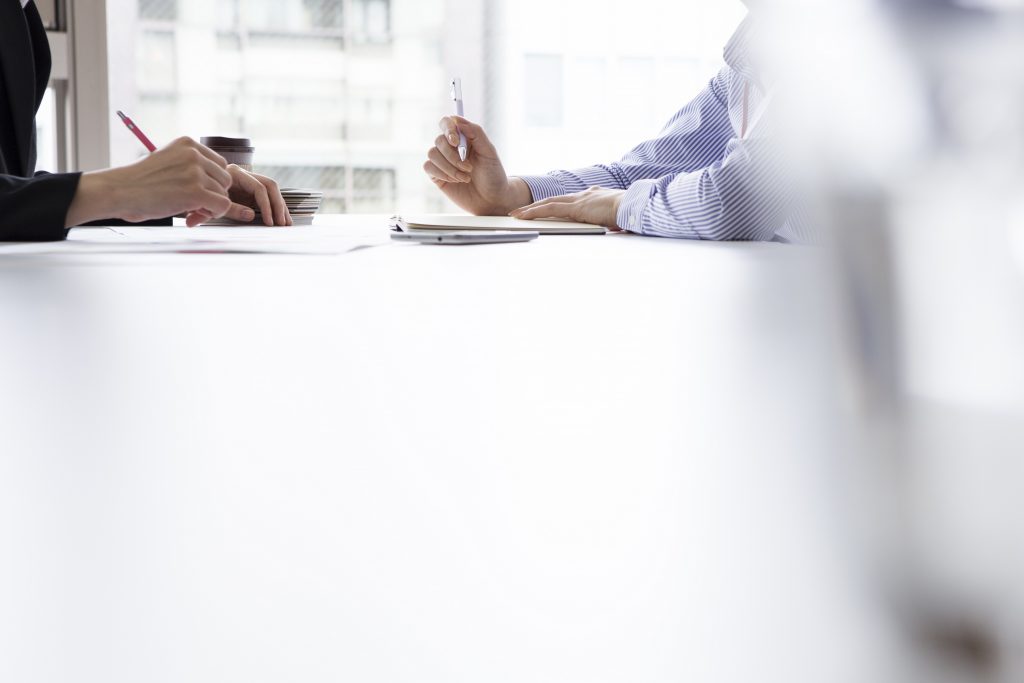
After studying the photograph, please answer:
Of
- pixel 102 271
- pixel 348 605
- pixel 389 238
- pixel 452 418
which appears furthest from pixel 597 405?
pixel 389 238

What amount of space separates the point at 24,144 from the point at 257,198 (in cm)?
54

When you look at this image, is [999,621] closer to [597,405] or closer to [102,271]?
[597,405]

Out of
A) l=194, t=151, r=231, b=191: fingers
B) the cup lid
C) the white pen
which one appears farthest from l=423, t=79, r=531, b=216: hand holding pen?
l=194, t=151, r=231, b=191: fingers

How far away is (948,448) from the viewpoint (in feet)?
0.65

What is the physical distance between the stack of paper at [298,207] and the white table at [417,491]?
0.71 metres

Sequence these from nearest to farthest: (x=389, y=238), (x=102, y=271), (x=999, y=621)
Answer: (x=999, y=621), (x=102, y=271), (x=389, y=238)

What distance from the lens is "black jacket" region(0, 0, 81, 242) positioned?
80cm

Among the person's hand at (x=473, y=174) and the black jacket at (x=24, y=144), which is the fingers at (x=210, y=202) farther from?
the person's hand at (x=473, y=174)

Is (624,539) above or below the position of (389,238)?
below

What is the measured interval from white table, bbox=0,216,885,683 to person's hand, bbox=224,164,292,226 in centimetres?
59

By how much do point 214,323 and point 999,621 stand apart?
0.42 metres

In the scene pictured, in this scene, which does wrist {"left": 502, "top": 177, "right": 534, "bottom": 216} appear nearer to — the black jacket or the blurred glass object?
the black jacket

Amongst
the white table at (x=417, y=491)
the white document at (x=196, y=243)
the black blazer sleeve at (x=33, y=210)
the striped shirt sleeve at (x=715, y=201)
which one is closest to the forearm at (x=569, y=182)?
the striped shirt sleeve at (x=715, y=201)

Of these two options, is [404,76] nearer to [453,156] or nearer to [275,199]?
[453,156]
